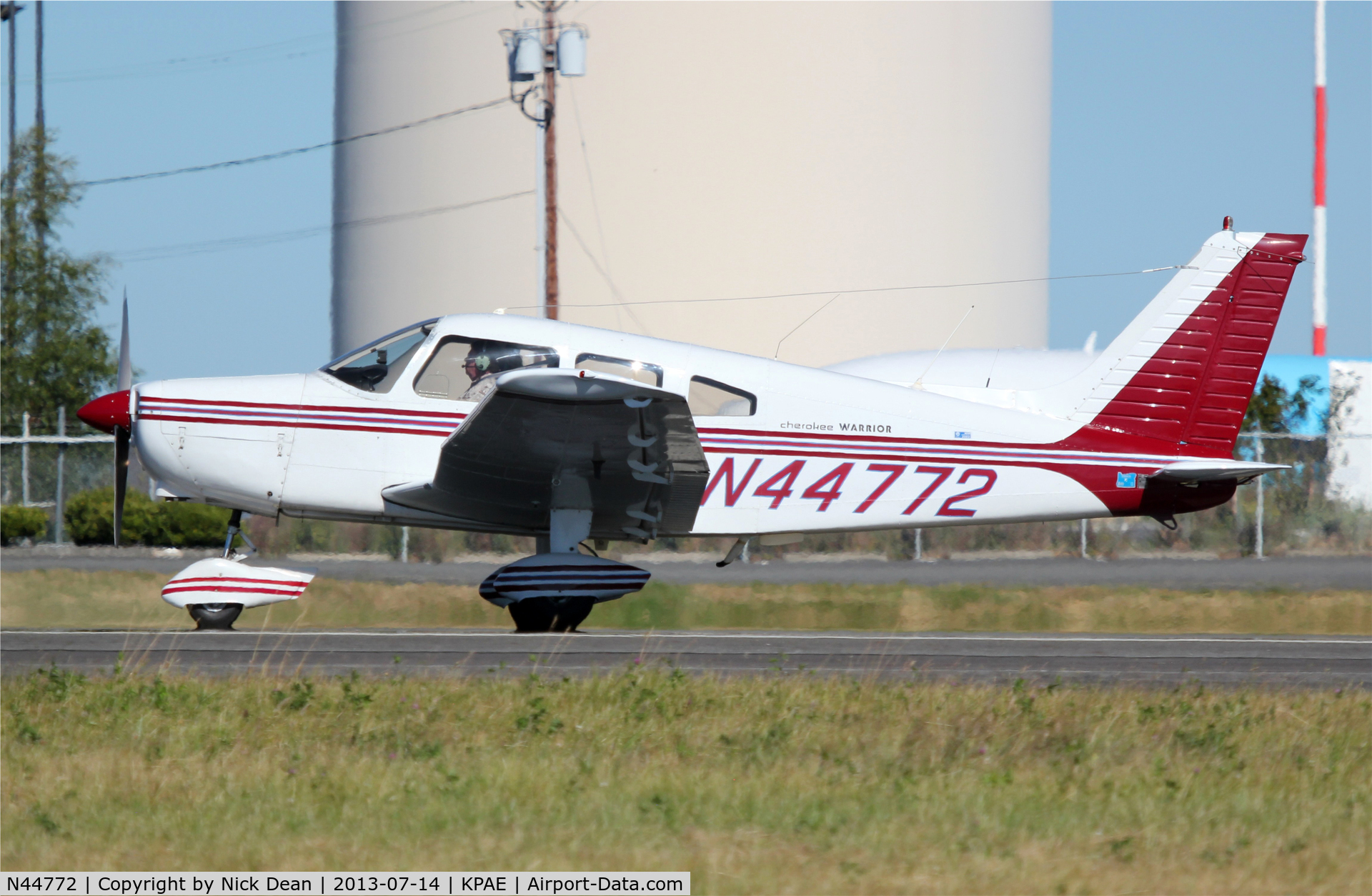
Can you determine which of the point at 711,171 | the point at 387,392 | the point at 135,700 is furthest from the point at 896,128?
the point at 135,700

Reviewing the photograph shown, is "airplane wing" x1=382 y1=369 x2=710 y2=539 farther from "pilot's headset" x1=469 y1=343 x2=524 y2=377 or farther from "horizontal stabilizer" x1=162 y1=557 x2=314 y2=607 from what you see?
"horizontal stabilizer" x1=162 y1=557 x2=314 y2=607

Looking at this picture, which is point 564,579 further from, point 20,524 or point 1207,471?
point 20,524

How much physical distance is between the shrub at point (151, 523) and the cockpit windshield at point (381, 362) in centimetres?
924

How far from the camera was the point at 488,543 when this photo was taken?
1653cm

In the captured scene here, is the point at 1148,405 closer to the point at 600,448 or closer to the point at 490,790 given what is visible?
the point at 600,448

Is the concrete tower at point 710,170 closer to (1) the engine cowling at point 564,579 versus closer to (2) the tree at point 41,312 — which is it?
(2) the tree at point 41,312

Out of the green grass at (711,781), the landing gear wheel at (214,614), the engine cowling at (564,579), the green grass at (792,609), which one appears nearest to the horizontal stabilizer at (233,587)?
the landing gear wheel at (214,614)

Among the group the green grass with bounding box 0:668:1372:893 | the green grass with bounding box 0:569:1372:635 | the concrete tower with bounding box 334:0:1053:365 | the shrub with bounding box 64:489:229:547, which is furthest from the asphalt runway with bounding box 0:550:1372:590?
the concrete tower with bounding box 334:0:1053:365

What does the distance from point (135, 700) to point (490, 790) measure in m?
2.28

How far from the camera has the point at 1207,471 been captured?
9.15m

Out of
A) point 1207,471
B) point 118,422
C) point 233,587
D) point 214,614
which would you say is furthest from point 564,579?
point 1207,471

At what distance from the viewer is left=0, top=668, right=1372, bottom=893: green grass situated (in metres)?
3.81

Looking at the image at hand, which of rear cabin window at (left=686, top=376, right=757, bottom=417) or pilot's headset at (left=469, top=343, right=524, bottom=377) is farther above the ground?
pilot's headset at (left=469, top=343, right=524, bottom=377)

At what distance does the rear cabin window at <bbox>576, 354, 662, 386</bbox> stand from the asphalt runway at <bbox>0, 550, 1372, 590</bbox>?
4.89m
